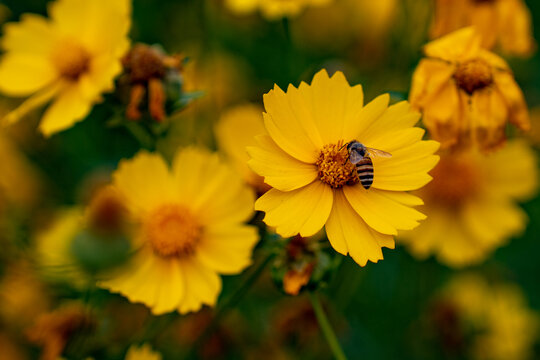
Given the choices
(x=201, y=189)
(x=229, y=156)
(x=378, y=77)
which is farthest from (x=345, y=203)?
(x=378, y=77)

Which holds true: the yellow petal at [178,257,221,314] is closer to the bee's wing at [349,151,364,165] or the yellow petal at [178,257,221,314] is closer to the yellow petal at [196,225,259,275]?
the yellow petal at [196,225,259,275]

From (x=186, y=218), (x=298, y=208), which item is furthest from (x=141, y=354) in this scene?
(x=298, y=208)

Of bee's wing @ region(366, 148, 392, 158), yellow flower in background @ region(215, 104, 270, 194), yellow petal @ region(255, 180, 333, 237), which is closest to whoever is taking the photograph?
yellow petal @ region(255, 180, 333, 237)

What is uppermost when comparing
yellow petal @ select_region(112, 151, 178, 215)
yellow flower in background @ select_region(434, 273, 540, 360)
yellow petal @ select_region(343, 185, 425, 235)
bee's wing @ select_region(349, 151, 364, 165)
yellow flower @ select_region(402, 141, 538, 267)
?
bee's wing @ select_region(349, 151, 364, 165)

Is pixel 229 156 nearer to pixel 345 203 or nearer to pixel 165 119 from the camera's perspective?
pixel 165 119

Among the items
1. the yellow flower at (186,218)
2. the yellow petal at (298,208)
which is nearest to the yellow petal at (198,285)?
the yellow flower at (186,218)

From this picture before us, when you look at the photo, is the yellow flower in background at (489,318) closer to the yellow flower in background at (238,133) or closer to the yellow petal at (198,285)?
the yellow flower in background at (238,133)

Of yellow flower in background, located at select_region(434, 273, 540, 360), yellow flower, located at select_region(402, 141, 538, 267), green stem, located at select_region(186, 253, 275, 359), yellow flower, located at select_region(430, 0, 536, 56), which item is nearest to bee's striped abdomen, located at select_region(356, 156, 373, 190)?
green stem, located at select_region(186, 253, 275, 359)
